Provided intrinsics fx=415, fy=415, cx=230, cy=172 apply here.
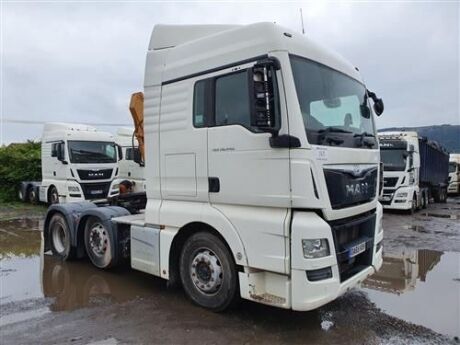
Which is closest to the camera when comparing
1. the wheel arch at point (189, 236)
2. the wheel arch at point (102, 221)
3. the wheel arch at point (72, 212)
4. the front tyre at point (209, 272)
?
the wheel arch at point (189, 236)

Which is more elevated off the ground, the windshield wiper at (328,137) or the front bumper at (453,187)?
the windshield wiper at (328,137)

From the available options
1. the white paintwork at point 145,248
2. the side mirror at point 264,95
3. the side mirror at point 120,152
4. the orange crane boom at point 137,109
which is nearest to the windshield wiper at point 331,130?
the side mirror at point 264,95

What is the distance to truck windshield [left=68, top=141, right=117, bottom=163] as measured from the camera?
48.7 feet

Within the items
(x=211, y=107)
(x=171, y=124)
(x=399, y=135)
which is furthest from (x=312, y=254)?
(x=399, y=135)

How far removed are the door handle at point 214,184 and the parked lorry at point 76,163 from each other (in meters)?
11.2

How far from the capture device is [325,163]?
409cm

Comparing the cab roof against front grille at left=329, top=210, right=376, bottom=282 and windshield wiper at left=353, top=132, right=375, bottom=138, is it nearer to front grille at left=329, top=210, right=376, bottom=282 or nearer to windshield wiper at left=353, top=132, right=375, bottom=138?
windshield wiper at left=353, top=132, right=375, bottom=138

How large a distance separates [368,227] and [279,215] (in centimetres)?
146

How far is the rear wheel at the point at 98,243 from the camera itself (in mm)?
6089

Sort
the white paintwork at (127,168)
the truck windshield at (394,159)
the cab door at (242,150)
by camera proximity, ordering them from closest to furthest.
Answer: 1. the cab door at (242,150)
2. the truck windshield at (394,159)
3. the white paintwork at (127,168)

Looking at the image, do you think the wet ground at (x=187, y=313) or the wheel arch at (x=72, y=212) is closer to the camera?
the wet ground at (x=187, y=313)

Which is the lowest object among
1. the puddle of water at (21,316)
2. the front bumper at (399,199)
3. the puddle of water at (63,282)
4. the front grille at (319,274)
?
the puddle of water at (21,316)

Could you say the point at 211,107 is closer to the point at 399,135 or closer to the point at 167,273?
the point at 167,273

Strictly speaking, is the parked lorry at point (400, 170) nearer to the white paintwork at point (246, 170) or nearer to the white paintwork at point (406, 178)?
the white paintwork at point (406, 178)
